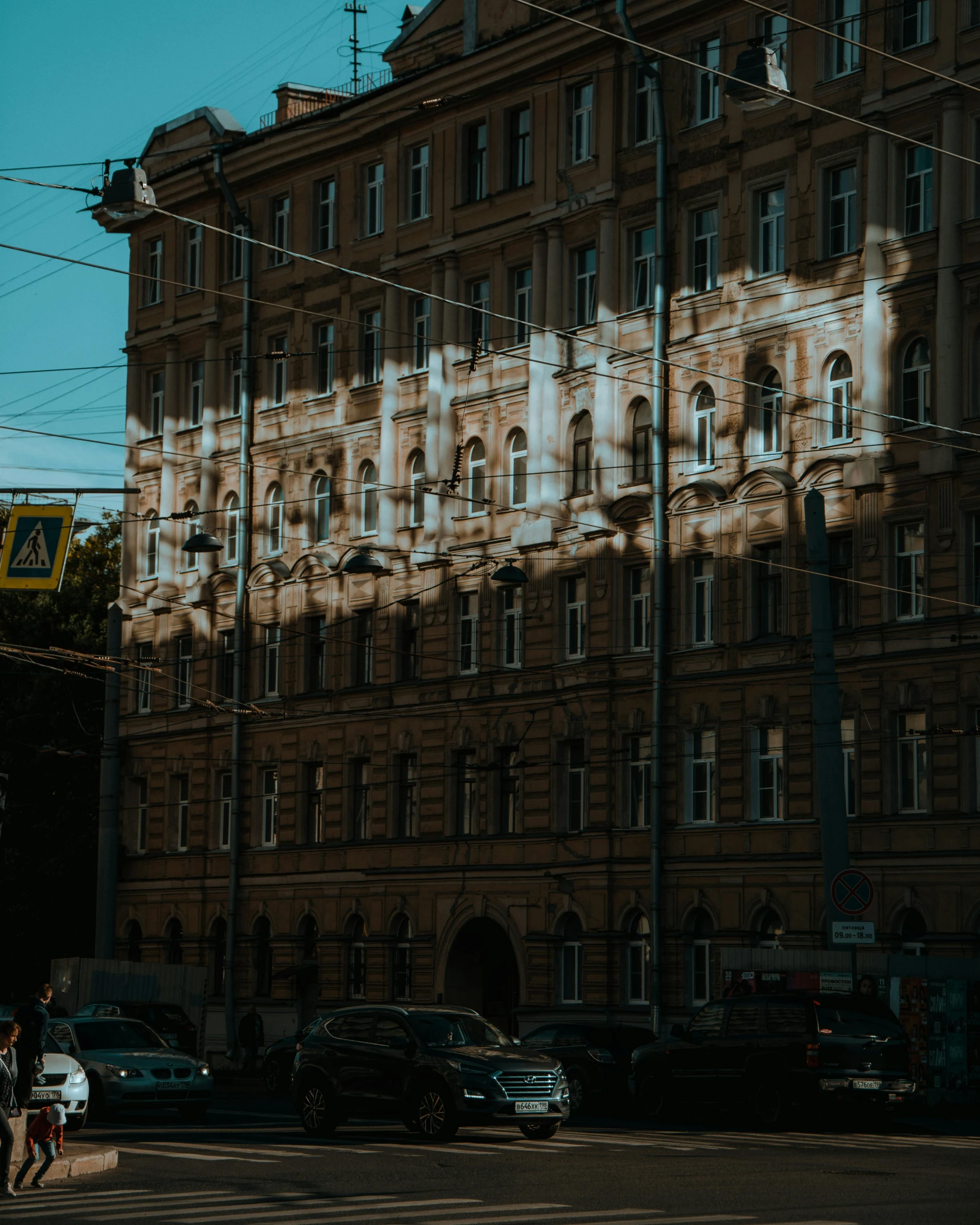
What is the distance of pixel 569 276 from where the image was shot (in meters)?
47.8

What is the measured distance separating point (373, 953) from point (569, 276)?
16007 mm

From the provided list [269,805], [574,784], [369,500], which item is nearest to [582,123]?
[369,500]

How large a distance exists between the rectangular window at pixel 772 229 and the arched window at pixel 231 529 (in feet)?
58.0

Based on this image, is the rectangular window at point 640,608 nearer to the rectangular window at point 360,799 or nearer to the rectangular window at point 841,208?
the rectangular window at point 841,208

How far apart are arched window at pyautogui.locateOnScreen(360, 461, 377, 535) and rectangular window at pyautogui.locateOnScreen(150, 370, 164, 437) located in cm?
932

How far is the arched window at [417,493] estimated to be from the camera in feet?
167

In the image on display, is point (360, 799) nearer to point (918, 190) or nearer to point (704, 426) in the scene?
point (704, 426)

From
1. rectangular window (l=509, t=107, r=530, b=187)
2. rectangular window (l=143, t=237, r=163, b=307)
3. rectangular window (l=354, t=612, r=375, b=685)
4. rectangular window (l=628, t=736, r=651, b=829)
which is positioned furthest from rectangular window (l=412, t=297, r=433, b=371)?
rectangular window (l=628, t=736, r=651, b=829)

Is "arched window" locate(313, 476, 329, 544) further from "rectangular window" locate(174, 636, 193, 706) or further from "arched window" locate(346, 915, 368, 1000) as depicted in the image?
"arched window" locate(346, 915, 368, 1000)

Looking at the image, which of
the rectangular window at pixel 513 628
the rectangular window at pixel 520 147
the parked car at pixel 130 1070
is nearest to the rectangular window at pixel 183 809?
the rectangular window at pixel 513 628

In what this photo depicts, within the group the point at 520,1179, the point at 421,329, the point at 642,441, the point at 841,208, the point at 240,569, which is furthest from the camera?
the point at 240,569

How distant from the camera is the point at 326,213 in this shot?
54.7 meters

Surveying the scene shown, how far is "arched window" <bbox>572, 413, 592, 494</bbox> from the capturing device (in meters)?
46.9

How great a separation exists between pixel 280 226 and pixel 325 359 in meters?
4.27
